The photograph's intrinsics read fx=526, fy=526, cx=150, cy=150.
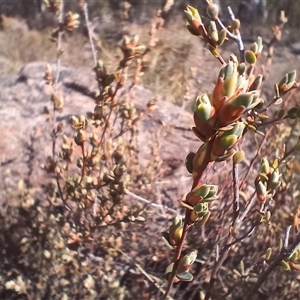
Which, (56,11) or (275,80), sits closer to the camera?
(56,11)

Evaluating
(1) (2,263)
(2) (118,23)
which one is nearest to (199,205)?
(1) (2,263)

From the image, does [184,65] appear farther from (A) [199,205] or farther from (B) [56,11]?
(A) [199,205]

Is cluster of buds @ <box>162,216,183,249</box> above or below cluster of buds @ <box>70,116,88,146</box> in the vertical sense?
above

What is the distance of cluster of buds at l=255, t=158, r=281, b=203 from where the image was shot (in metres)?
0.90

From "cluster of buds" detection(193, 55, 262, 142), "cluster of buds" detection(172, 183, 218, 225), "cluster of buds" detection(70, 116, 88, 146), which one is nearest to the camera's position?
"cluster of buds" detection(193, 55, 262, 142)

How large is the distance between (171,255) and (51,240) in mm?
414

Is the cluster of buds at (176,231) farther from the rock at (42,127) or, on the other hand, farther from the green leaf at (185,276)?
the rock at (42,127)

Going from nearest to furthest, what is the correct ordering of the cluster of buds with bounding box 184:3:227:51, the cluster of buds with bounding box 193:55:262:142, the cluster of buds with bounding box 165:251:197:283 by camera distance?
the cluster of buds with bounding box 193:55:262:142, the cluster of buds with bounding box 165:251:197:283, the cluster of buds with bounding box 184:3:227:51

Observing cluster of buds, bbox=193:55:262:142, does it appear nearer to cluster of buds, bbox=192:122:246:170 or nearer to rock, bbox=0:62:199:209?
cluster of buds, bbox=192:122:246:170

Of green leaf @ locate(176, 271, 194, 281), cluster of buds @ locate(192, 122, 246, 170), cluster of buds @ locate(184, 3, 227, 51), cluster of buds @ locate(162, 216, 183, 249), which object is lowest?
green leaf @ locate(176, 271, 194, 281)

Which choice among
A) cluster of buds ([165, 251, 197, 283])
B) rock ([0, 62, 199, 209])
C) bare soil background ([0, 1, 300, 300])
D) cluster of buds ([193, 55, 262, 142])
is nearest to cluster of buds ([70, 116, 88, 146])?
bare soil background ([0, 1, 300, 300])

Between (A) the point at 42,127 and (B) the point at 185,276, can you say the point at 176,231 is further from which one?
(A) the point at 42,127

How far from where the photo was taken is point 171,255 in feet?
5.95

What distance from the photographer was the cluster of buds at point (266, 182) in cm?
90
